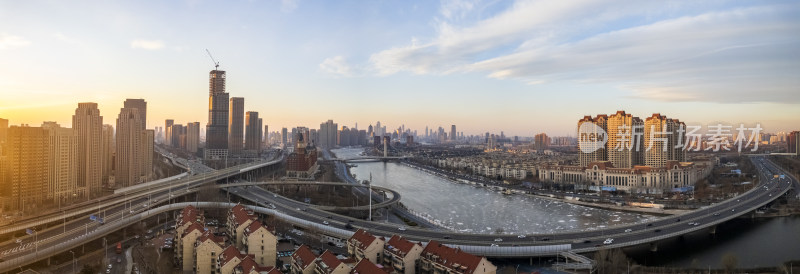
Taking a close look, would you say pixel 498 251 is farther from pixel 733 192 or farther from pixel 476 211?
pixel 733 192

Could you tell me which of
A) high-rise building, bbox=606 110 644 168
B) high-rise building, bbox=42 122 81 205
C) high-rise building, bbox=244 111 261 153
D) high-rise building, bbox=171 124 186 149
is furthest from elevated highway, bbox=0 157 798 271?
high-rise building, bbox=171 124 186 149

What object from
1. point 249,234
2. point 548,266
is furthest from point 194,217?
point 548,266

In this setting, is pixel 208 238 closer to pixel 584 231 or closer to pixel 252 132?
pixel 584 231

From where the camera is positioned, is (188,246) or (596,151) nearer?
(188,246)

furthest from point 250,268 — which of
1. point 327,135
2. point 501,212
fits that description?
point 327,135

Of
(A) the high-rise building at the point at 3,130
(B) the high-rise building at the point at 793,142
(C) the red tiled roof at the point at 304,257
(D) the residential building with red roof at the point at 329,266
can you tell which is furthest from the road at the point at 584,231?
(B) the high-rise building at the point at 793,142

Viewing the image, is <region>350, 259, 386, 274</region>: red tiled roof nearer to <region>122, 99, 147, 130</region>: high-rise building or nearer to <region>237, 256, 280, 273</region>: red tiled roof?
<region>237, 256, 280, 273</region>: red tiled roof

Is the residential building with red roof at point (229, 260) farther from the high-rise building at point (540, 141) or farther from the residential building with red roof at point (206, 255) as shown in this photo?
the high-rise building at point (540, 141)
